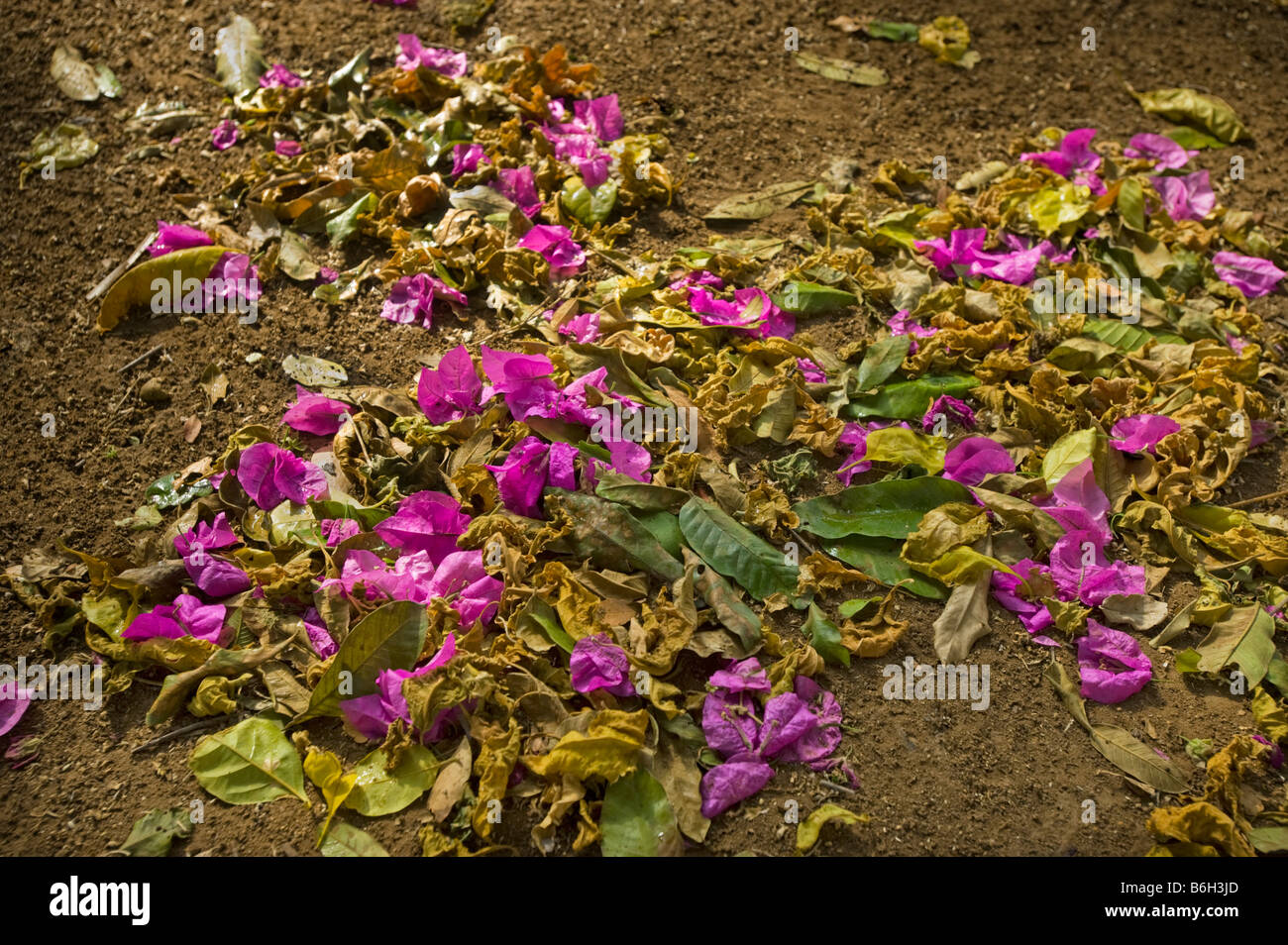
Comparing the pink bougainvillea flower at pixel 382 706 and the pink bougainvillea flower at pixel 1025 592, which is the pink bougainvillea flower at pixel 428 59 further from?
the pink bougainvillea flower at pixel 1025 592

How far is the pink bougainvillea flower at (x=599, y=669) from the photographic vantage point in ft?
6.81

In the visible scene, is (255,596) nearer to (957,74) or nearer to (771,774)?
(771,774)

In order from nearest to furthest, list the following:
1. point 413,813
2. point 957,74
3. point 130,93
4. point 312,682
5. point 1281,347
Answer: point 413,813, point 312,682, point 1281,347, point 130,93, point 957,74

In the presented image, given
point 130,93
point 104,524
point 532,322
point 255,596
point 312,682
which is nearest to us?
point 312,682

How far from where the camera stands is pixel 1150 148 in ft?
12.1

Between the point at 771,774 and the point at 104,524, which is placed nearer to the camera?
the point at 771,774

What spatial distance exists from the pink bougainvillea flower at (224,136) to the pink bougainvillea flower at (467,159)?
2.70ft

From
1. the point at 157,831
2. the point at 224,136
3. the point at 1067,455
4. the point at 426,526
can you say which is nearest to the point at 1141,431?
the point at 1067,455

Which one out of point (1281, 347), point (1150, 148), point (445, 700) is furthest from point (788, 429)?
point (1150, 148)

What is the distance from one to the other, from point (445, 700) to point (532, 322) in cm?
122

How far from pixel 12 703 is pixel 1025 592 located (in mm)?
2290

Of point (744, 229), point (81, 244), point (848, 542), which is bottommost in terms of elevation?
point (848, 542)

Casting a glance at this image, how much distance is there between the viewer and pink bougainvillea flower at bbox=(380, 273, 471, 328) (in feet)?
9.46

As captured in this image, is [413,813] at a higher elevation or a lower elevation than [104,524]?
lower
